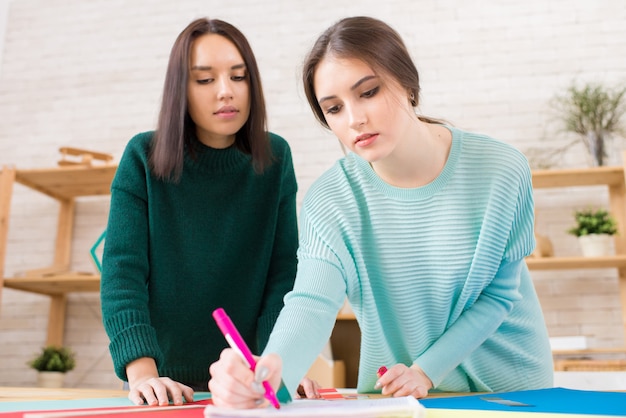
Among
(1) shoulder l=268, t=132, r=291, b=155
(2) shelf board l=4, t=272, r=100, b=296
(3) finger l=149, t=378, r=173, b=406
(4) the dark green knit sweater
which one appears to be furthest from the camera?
(2) shelf board l=4, t=272, r=100, b=296

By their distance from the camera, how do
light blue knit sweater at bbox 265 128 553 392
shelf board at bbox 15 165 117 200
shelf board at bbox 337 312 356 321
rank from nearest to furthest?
light blue knit sweater at bbox 265 128 553 392 < shelf board at bbox 337 312 356 321 < shelf board at bbox 15 165 117 200

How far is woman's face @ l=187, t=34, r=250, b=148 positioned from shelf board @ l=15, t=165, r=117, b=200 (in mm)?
1500

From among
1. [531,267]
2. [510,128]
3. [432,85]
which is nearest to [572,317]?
[531,267]

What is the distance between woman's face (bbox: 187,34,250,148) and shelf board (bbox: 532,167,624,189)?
5.23 ft

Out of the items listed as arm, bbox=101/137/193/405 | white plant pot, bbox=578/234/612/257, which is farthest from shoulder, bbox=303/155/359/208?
white plant pot, bbox=578/234/612/257

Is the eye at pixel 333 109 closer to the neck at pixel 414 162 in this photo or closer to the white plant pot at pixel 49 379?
the neck at pixel 414 162

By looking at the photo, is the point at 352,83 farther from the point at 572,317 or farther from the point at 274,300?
the point at 572,317

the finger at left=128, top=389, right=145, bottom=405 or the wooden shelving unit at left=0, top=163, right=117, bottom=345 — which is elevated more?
the wooden shelving unit at left=0, top=163, right=117, bottom=345

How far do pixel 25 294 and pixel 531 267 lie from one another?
7.49 ft

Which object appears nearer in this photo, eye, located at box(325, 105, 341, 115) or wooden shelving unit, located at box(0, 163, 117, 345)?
eye, located at box(325, 105, 341, 115)

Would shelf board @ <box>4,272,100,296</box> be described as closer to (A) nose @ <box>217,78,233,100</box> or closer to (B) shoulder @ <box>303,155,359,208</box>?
(A) nose @ <box>217,78,233,100</box>

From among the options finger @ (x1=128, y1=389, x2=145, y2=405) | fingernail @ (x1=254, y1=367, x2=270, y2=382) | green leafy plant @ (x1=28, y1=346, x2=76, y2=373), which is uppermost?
fingernail @ (x1=254, y1=367, x2=270, y2=382)

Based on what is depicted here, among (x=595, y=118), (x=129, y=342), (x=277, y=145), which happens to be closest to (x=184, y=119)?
(x=277, y=145)

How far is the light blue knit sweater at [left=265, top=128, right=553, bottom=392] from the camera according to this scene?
93 cm
